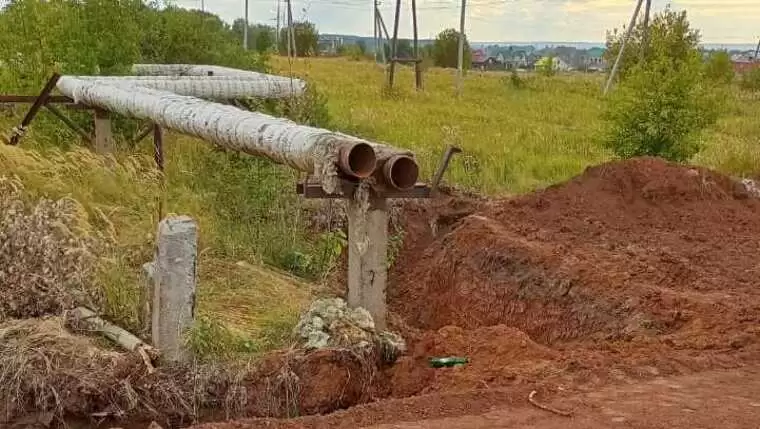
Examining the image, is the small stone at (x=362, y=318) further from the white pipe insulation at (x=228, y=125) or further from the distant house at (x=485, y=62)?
the distant house at (x=485, y=62)

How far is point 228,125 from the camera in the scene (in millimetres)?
7172

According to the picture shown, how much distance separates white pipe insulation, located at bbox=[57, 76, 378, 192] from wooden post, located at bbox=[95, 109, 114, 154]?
1.01 feet

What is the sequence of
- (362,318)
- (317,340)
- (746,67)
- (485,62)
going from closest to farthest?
1. (317,340)
2. (362,318)
3. (746,67)
4. (485,62)

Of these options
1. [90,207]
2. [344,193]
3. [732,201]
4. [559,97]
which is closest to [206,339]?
[344,193]

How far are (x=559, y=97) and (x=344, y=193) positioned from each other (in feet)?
84.6

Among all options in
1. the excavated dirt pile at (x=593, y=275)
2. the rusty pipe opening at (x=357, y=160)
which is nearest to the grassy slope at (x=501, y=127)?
the excavated dirt pile at (x=593, y=275)

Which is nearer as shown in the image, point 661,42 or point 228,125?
point 228,125

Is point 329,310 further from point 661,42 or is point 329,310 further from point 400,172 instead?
point 661,42

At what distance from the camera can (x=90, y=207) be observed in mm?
7859

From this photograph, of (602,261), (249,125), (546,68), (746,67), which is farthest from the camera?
(746,67)

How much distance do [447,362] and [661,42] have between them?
32.5 ft

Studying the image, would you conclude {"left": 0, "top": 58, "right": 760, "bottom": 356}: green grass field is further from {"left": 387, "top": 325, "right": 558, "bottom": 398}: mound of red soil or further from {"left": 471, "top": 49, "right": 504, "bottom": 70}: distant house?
{"left": 471, "top": 49, "right": 504, "bottom": 70}: distant house

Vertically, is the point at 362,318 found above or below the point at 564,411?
above

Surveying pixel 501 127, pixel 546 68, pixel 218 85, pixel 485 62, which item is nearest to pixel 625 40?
pixel 501 127
